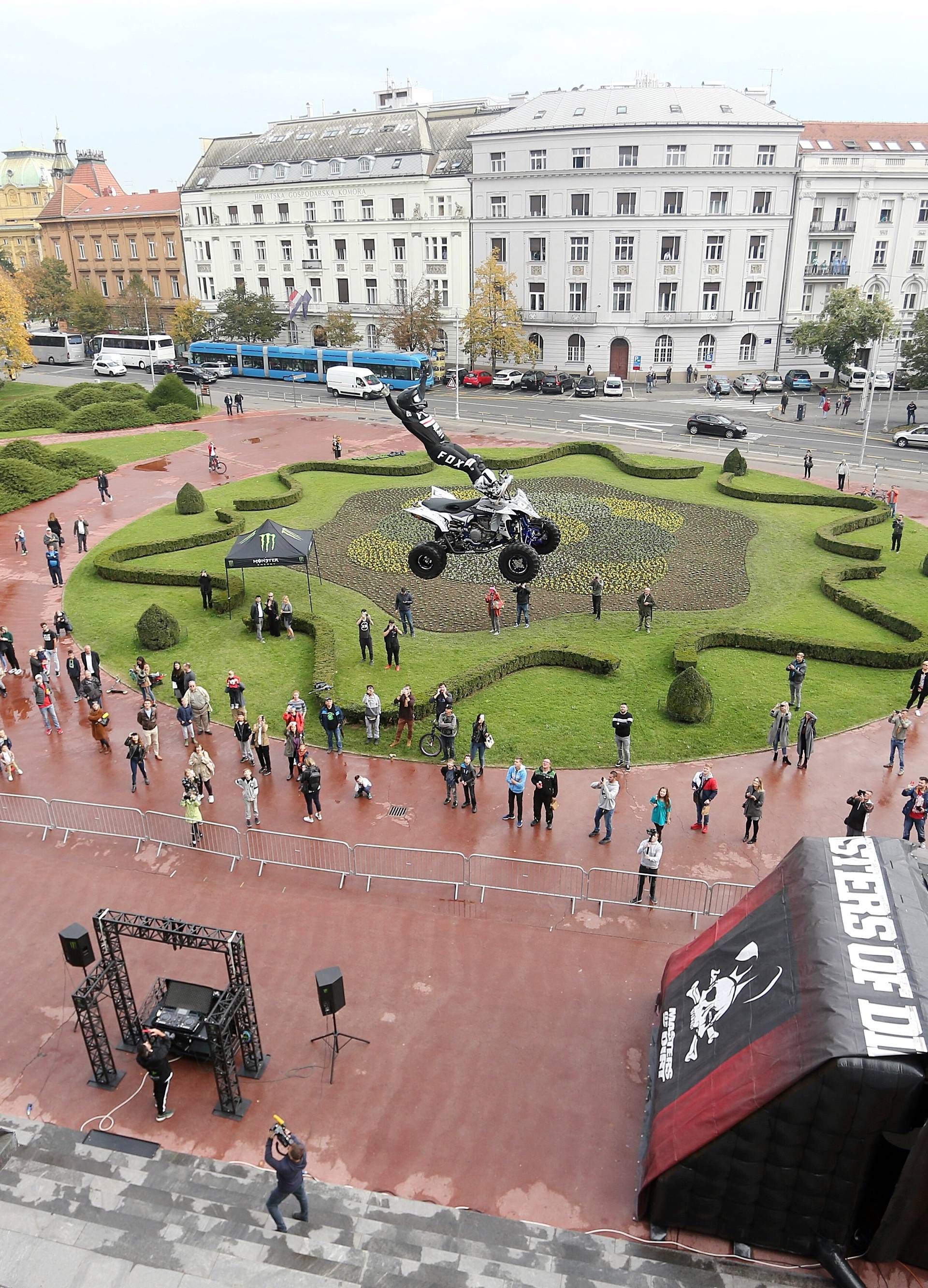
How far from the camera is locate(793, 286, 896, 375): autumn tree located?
5966 cm

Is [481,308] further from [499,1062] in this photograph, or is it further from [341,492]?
[499,1062]

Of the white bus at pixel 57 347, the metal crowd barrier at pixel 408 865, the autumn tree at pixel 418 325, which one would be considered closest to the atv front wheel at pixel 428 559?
Answer: the metal crowd barrier at pixel 408 865

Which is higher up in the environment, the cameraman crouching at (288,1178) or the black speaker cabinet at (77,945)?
the black speaker cabinet at (77,945)

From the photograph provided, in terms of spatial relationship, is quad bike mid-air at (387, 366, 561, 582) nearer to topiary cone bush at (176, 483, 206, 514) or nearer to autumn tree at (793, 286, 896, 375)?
topiary cone bush at (176, 483, 206, 514)

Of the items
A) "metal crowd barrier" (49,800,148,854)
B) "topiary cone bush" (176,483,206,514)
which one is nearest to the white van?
"topiary cone bush" (176,483,206,514)

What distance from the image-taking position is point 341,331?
244 ft

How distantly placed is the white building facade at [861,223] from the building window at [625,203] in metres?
12.9

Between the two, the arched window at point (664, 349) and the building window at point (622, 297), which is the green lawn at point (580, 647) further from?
the building window at point (622, 297)

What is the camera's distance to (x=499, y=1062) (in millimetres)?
12406

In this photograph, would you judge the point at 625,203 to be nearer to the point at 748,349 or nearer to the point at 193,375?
the point at 748,349

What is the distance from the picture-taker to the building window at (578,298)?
2749 inches

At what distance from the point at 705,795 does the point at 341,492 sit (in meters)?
28.3

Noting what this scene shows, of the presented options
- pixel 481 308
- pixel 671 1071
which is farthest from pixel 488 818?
pixel 481 308

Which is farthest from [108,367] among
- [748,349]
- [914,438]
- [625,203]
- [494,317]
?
[914,438]
